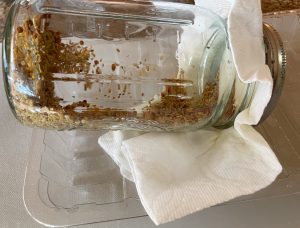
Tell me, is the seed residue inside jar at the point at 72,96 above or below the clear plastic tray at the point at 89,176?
above

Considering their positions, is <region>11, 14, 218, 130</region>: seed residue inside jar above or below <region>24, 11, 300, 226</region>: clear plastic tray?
above

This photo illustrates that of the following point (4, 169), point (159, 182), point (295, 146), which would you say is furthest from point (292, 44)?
point (4, 169)

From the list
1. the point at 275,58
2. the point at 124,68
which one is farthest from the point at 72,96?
the point at 275,58

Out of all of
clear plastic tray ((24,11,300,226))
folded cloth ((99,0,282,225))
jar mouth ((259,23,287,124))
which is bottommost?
clear plastic tray ((24,11,300,226))

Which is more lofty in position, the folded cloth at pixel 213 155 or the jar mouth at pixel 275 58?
the jar mouth at pixel 275 58

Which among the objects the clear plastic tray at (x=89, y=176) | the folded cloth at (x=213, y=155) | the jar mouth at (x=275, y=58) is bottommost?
the clear plastic tray at (x=89, y=176)
